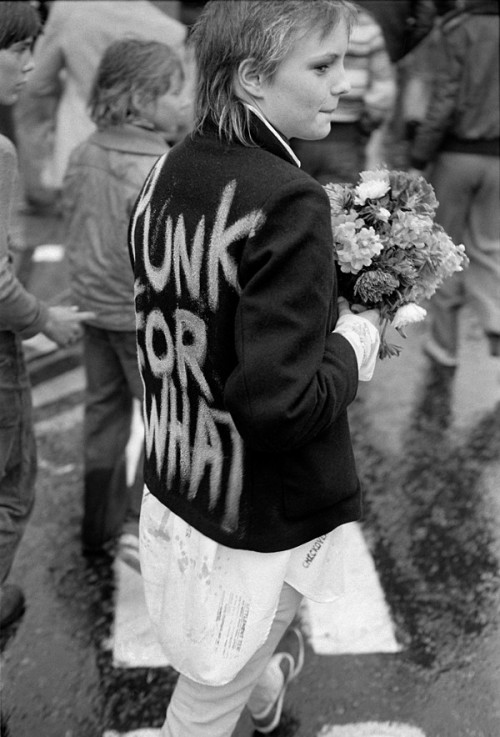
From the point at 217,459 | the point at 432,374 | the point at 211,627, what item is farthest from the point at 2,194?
the point at 432,374

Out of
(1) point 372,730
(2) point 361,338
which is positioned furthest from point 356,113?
(2) point 361,338

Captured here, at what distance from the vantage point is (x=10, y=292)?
2773 mm

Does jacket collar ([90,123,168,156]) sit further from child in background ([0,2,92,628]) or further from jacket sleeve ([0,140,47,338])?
jacket sleeve ([0,140,47,338])

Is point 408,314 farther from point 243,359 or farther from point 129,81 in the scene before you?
point 129,81

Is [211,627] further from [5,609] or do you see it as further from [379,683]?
[5,609]

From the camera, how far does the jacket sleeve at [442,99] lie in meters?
5.17

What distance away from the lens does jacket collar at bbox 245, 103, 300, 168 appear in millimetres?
1897

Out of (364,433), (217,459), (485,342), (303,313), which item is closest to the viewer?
(303,313)

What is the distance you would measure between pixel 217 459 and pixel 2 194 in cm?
106

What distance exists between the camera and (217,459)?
6.72ft

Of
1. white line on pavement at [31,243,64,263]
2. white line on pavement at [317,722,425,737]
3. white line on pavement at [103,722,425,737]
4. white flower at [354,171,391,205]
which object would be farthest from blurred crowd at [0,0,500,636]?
white flower at [354,171,391,205]

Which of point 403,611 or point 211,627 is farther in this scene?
point 403,611

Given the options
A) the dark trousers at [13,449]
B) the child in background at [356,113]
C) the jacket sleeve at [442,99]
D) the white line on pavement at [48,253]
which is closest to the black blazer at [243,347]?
the dark trousers at [13,449]

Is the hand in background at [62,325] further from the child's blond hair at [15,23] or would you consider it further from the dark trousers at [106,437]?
the child's blond hair at [15,23]
